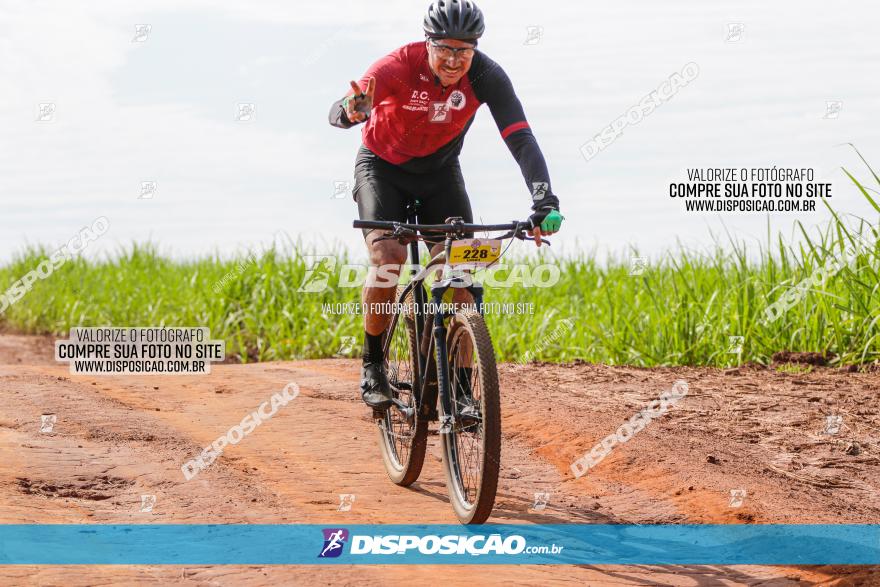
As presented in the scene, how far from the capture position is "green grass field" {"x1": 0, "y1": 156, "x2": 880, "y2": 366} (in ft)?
32.2

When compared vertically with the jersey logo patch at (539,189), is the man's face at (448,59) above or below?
above

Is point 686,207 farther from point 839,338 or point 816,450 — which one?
point 816,450

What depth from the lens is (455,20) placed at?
213 inches

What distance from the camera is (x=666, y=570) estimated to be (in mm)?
4707

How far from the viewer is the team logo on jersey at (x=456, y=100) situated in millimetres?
5887

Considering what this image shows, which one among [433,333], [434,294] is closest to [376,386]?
[433,333]

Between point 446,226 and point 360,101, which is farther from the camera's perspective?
point 360,101

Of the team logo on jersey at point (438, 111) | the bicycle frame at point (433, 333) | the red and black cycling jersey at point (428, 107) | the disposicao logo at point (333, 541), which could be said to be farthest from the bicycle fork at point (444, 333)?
the team logo on jersey at point (438, 111)

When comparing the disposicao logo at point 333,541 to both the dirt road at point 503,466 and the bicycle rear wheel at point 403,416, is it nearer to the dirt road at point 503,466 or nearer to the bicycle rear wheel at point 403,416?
the dirt road at point 503,466

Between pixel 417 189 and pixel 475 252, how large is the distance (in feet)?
3.85

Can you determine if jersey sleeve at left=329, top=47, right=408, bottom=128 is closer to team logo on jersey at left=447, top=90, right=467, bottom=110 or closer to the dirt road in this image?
team logo on jersey at left=447, top=90, right=467, bottom=110

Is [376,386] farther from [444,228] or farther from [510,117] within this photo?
[510,117]

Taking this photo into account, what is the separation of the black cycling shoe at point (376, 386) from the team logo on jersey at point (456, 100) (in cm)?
163

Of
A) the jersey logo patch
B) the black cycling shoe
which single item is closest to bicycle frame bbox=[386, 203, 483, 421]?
the black cycling shoe
